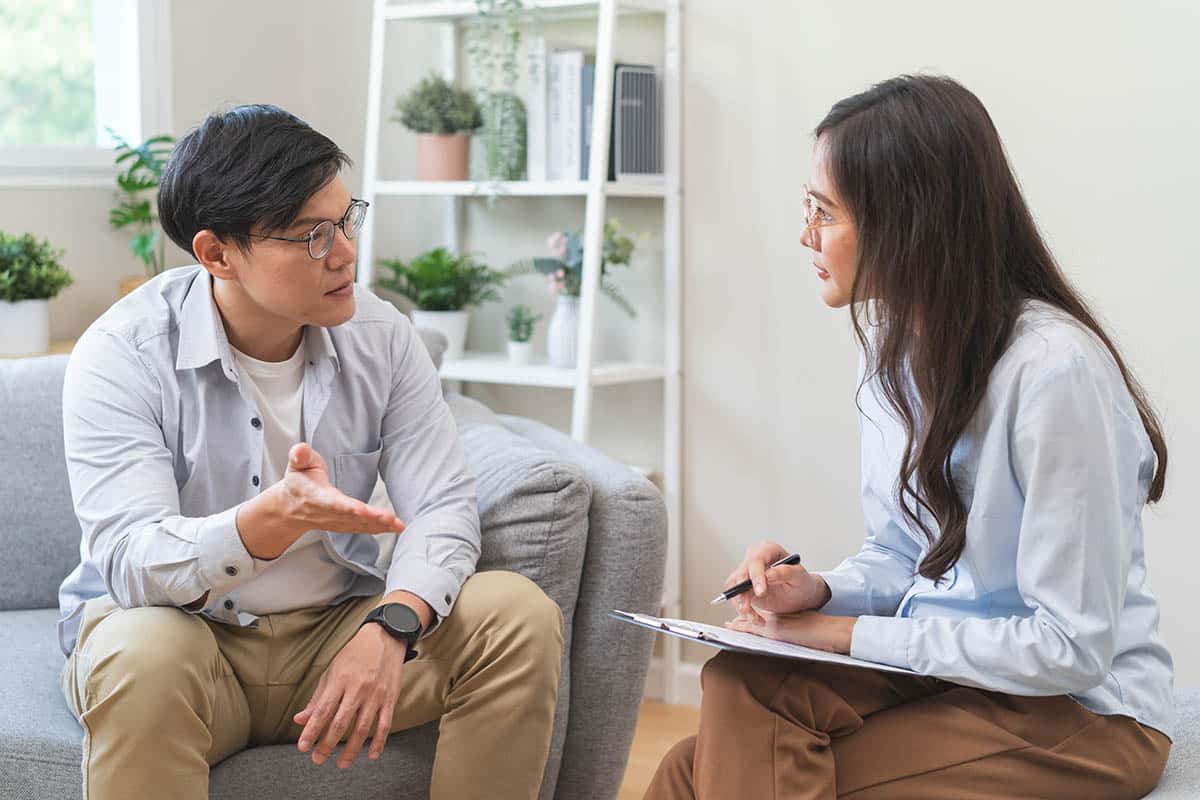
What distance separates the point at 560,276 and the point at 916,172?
154 cm

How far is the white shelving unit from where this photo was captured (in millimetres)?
2674

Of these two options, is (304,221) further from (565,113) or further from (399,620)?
(565,113)

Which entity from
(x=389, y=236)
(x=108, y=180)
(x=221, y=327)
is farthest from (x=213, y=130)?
(x=389, y=236)

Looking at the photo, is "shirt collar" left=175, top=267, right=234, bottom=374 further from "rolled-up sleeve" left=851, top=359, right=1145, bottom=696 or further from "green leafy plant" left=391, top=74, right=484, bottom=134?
"green leafy plant" left=391, top=74, right=484, bottom=134

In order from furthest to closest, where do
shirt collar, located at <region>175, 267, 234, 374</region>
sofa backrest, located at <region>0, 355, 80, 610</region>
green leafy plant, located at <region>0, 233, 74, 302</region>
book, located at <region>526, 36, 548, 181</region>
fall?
book, located at <region>526, 36, 548, 181</region>
green leafy plant, located at <region>0, 233, 74, 302</region>
sofa backrest, located at <region>0, 355, 80, 610</region>
shirt collar, located at <region>175, 267, 234, 374</region>

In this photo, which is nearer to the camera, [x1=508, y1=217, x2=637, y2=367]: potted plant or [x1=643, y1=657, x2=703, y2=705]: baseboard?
[x1=508, y1=217, x2=637, y2=367]: potted plant

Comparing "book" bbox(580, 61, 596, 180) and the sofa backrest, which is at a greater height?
"book" bbox(580, 61, 596, 180)

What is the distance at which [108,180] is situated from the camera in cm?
284

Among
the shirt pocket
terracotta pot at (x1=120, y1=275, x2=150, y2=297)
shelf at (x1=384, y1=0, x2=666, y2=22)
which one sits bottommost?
the shirt pocket

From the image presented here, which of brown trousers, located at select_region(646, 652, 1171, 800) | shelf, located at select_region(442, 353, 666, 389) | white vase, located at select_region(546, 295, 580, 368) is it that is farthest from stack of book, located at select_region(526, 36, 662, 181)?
brown trousers, located at select_region(646, 652, 1171, 800)

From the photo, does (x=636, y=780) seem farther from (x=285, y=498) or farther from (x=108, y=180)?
(x=108, y=180)

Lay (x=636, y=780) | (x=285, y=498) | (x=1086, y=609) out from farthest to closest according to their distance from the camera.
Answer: (x=636, y=780) → (x=285, y=498) → (x=1086, y=609)

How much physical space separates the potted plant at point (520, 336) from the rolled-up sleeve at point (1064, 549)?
5.75 feet

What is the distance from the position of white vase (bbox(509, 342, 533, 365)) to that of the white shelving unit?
32mm
